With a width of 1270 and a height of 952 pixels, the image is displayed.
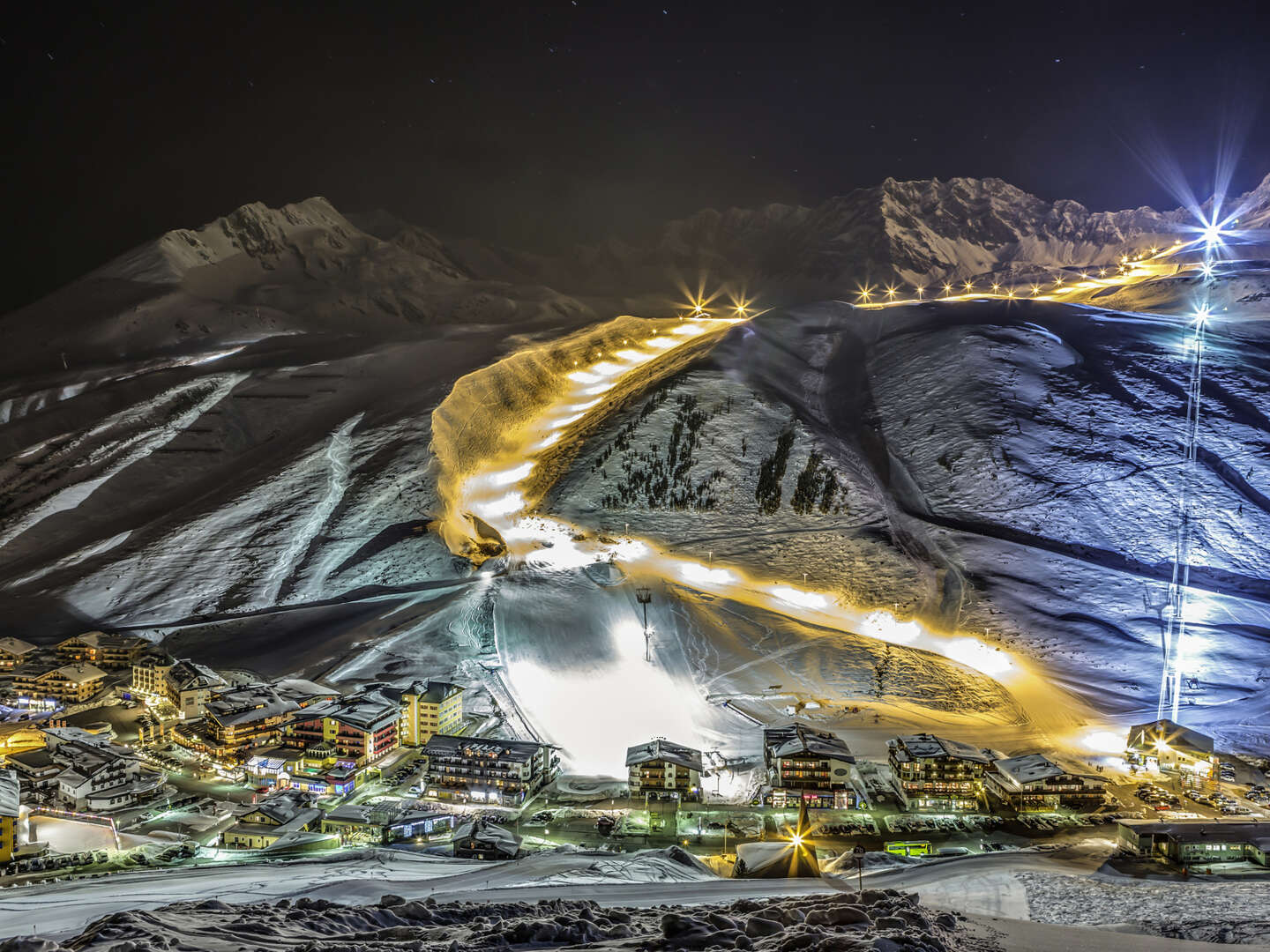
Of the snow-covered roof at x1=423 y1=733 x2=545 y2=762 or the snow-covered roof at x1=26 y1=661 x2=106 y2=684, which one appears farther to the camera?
the snow-covered roof at x1=26 y1=661 x2=106 y2=684

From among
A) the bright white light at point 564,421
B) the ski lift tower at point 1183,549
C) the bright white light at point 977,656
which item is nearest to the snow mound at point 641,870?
the bright white light at point 977,656

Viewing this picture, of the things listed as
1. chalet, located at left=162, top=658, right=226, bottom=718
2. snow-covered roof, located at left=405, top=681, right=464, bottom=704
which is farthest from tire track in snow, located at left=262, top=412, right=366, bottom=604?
snow-covered roof, located at left=405, top=681, right=464, bottom=704

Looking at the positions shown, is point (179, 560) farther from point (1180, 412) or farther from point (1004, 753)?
point (1180, 412)

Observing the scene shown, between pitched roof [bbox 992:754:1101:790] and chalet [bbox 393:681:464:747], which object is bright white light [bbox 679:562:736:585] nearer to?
chalet [bbox 393:681:464:747]

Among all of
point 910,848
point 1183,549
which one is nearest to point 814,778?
point 910,848

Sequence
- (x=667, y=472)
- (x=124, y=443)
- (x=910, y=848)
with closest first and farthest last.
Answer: (x=910, y=848)
(x=667, y=472)
(x=124, y=443)

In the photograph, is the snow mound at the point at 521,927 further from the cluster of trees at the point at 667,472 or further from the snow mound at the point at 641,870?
the cluster of trees at the point at 667,472

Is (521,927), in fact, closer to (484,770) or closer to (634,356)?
(484,770)
